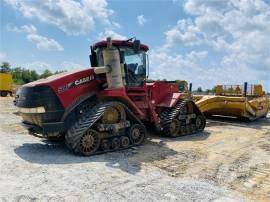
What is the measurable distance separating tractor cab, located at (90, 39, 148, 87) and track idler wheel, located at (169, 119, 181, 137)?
160cm

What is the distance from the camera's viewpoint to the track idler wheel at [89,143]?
6.88m

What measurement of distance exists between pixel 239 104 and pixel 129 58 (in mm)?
6101

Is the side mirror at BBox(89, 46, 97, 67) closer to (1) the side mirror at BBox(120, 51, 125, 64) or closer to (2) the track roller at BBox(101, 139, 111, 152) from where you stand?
(1) the side mirror at BBox(120, 51, 125, 64)

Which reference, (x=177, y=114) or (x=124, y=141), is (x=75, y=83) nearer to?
(x=124, y=141)

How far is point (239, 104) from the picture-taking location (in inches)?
508

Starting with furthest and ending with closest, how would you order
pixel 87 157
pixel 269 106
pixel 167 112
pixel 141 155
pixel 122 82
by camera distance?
pixel 269 106 → pixel 167 112 → pixel 122 82 → pixel 141 155 → pixel 87 157

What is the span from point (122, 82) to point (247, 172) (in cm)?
348

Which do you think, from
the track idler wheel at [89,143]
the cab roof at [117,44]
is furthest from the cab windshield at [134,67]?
the track idler wheel at [89,143]

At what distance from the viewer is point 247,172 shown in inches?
242

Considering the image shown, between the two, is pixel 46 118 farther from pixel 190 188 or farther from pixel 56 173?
pixel 190 188

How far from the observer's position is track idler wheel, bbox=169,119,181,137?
9.59 metres

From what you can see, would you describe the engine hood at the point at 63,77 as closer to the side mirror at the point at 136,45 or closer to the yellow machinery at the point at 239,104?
the side mirror at the point at 136,45

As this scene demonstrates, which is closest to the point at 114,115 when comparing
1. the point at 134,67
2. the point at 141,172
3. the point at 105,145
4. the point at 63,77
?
the point at 105,145

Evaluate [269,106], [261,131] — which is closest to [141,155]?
[261,131]
